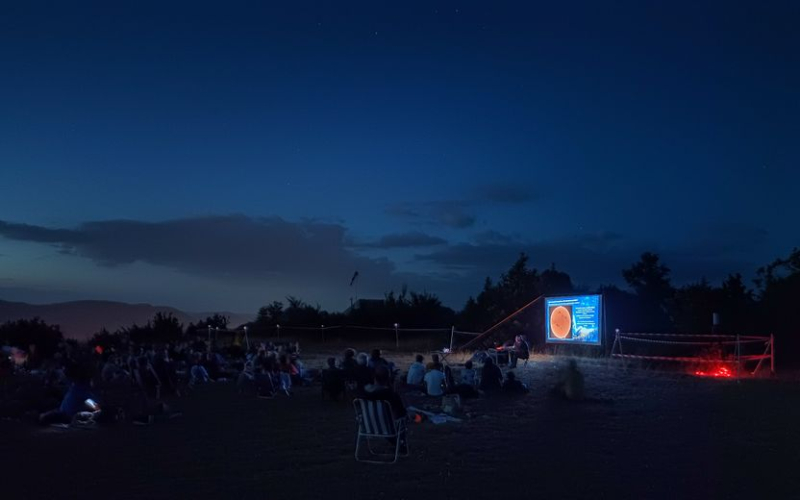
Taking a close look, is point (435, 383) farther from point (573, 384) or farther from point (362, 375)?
point (573, 384)

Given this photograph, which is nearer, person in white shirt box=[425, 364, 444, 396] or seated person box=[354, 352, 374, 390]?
seated person box=[354, 352, 374, 390]

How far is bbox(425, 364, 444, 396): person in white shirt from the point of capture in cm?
1534

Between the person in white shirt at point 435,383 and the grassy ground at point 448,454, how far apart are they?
4.53 feet

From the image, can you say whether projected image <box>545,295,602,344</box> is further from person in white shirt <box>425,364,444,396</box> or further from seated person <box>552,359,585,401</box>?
person in white shirt <box>425,364,444,396</box>

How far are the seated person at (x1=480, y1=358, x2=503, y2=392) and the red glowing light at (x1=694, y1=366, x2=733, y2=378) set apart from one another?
721 centimetres

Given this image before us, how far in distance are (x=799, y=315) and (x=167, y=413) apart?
20.9 m

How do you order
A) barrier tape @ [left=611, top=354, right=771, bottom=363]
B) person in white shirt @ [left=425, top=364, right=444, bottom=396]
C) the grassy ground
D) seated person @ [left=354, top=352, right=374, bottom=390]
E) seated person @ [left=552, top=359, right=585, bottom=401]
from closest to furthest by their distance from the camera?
the grassy ground → seated person @ [left=354, top=352, right=374, bottom=390] → seated person @ [left=552, top=359, right=585, bottom=401] → person in white shirt @ [left=425, top=364, right=444, bottom=396] → barrier tape @ [left=611, top=354, right=771, bottom=363]

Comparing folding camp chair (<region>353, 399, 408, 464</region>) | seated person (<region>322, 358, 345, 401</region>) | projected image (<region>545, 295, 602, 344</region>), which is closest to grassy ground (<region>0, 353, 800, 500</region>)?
folding camp chair (<region>353, 399, 408, 464</region>)

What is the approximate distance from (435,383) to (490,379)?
1.73 metres

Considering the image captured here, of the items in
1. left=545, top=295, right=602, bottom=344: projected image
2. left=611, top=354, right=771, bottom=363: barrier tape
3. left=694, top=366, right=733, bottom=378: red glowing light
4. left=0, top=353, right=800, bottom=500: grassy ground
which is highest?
left=545, top=295, right=602, bottom=344: projected image

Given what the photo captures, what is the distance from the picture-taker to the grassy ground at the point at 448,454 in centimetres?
750

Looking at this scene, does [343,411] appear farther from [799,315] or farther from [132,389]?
[799,315]

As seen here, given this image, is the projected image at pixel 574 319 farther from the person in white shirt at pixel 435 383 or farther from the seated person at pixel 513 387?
the person in white shirt at pixel 435 383

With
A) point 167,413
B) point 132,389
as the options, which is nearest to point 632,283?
point 132,389
